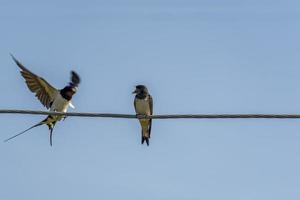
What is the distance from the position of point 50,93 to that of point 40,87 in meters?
0.19

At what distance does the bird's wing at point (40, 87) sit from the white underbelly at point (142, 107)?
45.3 inches

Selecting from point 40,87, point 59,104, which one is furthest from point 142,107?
point 40,87

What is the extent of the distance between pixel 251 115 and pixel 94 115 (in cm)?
147

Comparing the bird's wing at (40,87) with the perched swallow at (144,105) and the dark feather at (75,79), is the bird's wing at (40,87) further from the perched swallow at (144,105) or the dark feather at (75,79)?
the perched swallow at (144,105)

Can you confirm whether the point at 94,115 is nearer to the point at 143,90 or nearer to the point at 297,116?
the point at 297,116

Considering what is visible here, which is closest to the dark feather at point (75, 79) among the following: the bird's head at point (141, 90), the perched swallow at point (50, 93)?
the perched swallow at point (50, 93)

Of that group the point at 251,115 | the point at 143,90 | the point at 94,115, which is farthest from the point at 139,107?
the point at 251,115

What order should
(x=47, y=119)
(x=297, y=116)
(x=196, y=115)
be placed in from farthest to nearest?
(x=47, y=119), (x=196, y=115), (x=297, y=116)

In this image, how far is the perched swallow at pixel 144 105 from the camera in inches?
459

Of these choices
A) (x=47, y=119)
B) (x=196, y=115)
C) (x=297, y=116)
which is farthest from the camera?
(x=47, y=119)

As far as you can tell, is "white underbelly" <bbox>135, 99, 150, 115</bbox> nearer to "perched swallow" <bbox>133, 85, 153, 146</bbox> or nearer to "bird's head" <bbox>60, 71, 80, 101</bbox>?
"perched swallow" <bbox>133, 85, 153, 146</bbox>

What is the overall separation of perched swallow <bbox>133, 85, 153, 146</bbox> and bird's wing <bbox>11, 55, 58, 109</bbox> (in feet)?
3.68

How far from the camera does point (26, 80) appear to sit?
1159 centimetres

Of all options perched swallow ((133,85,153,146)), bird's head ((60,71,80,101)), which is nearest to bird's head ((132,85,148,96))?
→ perched swallow ((133,85,153,146))
